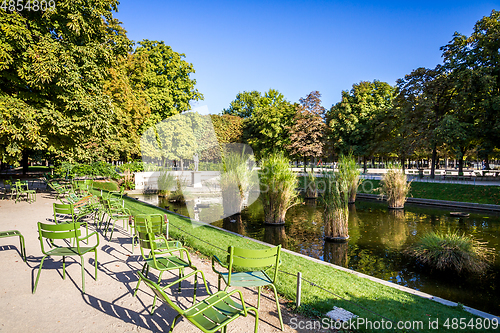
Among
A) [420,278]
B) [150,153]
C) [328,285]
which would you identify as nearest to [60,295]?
[328,285]

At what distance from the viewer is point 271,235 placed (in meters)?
11.2

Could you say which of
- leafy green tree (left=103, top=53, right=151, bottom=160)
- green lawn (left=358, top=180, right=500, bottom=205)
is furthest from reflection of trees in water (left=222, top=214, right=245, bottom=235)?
green lawn (left=358, top=180, right=500, bottom=205)

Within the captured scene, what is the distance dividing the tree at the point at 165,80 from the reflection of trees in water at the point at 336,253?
25783 millimetres

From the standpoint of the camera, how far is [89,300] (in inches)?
165

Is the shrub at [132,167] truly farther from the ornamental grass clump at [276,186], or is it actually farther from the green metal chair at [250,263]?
the green metal chair at [250,263]

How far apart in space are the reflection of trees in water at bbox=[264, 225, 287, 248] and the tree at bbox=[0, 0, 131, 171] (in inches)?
369

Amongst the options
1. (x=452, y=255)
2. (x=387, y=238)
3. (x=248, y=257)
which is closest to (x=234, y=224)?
(x=387, y=238)

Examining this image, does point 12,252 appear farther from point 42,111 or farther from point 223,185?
point 223,185

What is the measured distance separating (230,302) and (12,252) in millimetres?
5800

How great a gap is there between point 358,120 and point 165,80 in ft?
77.9

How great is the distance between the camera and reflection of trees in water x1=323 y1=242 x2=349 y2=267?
325 inches

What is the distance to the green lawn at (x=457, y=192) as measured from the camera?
18.0 metres

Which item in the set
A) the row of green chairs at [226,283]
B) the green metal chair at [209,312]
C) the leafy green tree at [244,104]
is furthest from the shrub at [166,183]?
the leafy green tree at [244,104]

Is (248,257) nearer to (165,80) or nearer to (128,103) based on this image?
(128,103)
